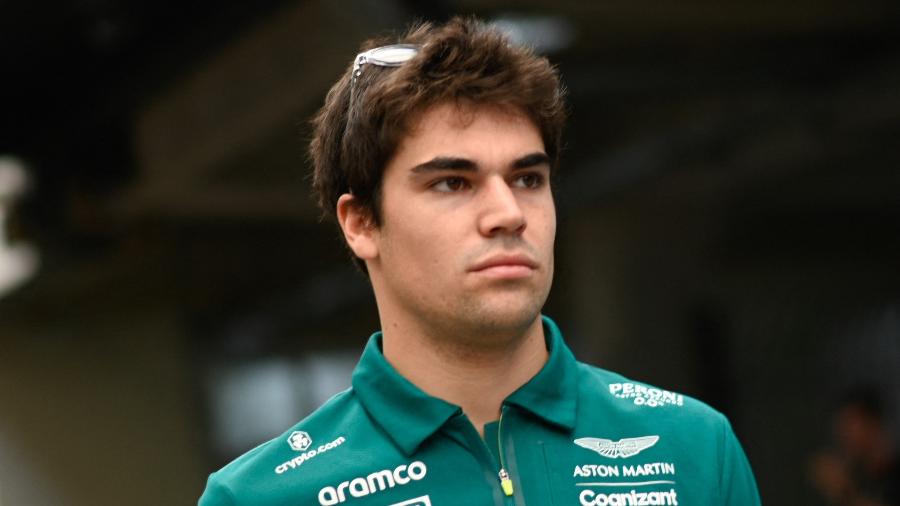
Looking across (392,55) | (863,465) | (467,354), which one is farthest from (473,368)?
(863,465)

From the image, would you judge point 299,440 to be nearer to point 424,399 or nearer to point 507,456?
point 424,399

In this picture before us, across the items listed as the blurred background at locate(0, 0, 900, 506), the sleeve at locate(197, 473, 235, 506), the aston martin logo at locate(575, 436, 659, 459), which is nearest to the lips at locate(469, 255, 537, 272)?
the aston martin logo at locate(575, 436, 659, 459)

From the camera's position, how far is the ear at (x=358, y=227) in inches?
Answer: 106

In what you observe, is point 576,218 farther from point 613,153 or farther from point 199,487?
point 199,487

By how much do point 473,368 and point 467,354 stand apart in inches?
1.3

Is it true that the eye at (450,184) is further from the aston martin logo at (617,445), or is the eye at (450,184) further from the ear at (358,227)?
the aston martin logo at (617,445)

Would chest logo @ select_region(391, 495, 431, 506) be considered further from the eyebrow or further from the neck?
the eyebrow

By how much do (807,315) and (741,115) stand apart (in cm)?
272

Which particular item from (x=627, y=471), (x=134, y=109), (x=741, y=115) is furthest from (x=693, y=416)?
(x=741, y=115)

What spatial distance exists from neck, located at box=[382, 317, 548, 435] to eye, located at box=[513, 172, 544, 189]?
254 mm

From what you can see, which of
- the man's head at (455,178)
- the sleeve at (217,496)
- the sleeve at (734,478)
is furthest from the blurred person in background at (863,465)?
the sleeve at (217,496)

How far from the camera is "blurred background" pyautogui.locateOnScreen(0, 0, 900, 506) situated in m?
8.14

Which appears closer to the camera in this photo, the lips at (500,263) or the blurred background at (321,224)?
the lips at (500,263)

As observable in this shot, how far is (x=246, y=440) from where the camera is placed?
13727mm
